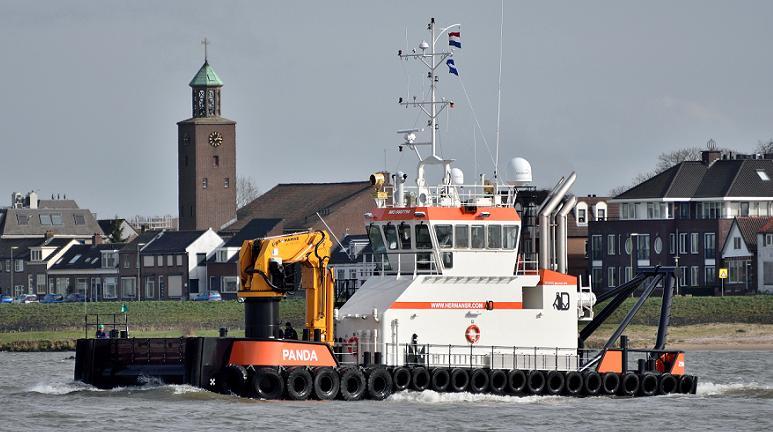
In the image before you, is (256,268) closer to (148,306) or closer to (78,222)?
(148,306)

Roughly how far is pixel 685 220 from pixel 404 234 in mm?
55369

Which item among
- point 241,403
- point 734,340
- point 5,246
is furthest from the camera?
point 5,246

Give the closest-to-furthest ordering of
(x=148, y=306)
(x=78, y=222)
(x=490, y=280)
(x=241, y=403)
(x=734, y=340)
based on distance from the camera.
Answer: (x=241, y=403) < (x=490, y=280) < (x=734, y=340) < (x=148, y=306) < (x=78, y=222)

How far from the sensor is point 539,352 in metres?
39.9

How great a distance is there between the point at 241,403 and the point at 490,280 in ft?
21.5

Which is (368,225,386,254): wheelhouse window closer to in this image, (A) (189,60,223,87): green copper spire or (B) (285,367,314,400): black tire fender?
(B) (285,367,314,400): black tire fender

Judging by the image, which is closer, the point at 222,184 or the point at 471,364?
the point at 471,364

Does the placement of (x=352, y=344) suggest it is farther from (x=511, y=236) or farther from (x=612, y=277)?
(x=612, y=277)

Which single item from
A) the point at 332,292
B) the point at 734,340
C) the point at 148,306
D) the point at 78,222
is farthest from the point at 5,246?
the point at 332,292

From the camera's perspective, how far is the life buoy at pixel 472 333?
3894 cm

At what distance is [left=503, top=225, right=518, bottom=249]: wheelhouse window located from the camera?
3959 cm

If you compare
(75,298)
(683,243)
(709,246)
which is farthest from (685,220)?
(75,298)

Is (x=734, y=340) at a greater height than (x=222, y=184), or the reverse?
(x=222, y=184)

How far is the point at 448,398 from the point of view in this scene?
38.1 metres
